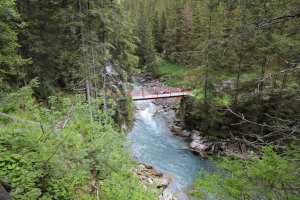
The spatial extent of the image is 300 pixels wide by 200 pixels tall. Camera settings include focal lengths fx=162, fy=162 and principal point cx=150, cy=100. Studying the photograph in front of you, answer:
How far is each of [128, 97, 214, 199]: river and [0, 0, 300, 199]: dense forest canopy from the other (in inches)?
85.5

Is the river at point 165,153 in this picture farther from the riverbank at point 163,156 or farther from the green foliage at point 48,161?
the green foliage at point 48,161

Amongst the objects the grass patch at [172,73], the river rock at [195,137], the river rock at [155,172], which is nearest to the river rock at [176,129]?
the river rock at [195,137]

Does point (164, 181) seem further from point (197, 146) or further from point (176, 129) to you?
point (176, 129)

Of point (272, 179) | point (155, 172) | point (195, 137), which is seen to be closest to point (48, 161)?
point (272, 179)

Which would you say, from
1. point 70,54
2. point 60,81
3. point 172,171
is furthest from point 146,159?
point 60,81

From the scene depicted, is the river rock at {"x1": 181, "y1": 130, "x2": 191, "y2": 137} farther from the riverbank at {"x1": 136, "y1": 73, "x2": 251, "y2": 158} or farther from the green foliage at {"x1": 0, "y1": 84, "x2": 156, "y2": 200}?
the green foliage at {"x1": 0, "y1": 84, "x2": 156, "y2": 200}

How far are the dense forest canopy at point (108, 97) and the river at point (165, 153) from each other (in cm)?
217

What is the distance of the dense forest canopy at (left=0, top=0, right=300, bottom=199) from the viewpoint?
8.73 ft

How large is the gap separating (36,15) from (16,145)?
10400 mm

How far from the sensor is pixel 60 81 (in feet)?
46.5

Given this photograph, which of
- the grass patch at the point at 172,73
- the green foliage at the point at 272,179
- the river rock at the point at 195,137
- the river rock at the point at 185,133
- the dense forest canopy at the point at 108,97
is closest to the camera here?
the green foliage at the point at 272,179

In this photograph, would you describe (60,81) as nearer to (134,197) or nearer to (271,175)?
(134,197)

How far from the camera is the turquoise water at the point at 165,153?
438 inches

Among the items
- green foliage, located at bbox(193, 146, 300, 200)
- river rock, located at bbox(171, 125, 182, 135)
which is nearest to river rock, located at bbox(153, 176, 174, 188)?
river rock, located at bbox(171, 125, 182, 135)
